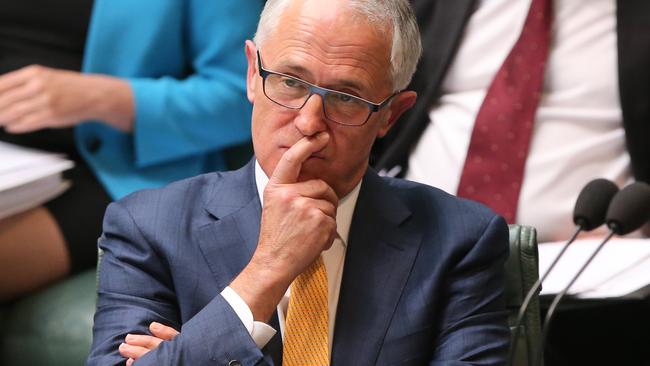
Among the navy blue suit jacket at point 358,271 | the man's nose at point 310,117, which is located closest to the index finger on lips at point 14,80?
the navy blue suit jacket at point 358,271

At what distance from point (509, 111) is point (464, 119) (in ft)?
0.35

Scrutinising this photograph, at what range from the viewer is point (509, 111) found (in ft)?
8.78

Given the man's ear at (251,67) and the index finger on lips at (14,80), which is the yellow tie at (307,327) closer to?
the man's ear at (251,67)

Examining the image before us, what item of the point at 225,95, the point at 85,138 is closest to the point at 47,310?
the point at 85,138

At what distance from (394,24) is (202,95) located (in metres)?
0.89

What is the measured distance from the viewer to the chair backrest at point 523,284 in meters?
2.06

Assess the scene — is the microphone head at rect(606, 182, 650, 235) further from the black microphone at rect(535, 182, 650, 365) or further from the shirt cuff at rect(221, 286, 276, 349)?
the shirt cuff at rect(221, 286, 276, 349)

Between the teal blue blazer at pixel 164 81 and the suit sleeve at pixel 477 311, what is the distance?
2.99ft

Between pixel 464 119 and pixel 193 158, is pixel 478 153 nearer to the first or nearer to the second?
pixel 464 119

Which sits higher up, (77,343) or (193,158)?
(193,158)

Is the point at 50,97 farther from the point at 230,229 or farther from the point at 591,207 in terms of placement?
the point at 591,207

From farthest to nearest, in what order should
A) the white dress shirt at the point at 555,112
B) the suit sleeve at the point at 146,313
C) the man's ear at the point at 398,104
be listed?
the white dress shirt at the point at 555,112
the man's ear at the point at 398,104
the suit sleeve at the point at 146,313

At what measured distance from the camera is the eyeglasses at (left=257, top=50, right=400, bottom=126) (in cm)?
186

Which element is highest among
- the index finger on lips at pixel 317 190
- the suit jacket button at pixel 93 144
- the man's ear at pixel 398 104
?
the man's ear at pixel 398 104
